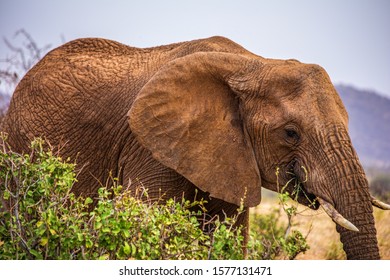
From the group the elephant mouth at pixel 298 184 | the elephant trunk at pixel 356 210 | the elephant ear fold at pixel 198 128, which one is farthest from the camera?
the elephant ear fold at pixel 198 128

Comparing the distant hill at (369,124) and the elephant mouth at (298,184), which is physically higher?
the elephant mouth at (298,184)

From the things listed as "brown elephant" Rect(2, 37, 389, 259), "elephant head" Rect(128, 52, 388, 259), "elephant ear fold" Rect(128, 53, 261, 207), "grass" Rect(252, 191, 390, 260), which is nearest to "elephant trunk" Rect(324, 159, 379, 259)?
"brown elephant" Rect(2, 37, 389, 259)

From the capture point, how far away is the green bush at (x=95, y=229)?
572 cm

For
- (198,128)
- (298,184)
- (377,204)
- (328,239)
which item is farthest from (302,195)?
(328,239)

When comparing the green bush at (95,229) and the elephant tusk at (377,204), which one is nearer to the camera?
the green bush at (95,229)

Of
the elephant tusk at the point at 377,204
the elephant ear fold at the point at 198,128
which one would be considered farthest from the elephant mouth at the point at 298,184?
the elephant tusk at the point at 377,204

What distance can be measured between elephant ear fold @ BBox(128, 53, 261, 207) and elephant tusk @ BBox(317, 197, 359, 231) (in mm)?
660

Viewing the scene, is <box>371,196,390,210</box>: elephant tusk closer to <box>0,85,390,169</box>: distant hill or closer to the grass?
the grass

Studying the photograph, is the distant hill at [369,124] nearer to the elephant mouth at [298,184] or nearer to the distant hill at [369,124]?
the distant hill at [369,124]

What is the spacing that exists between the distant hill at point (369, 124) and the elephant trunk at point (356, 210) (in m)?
49.6

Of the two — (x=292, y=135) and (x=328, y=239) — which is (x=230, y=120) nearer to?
(x=292, y=135)

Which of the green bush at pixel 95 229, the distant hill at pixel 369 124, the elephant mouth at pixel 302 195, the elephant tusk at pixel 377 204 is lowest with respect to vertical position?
the distant hill at pixel 369 124

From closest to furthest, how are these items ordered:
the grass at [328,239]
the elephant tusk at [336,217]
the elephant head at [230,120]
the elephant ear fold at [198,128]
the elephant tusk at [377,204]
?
the elephant tusk at [336,217] < the elephant tusk at [377,204] < the elephant head at [230,120] < the elephant ear fold at [198,128] < the grass at [328,239]
